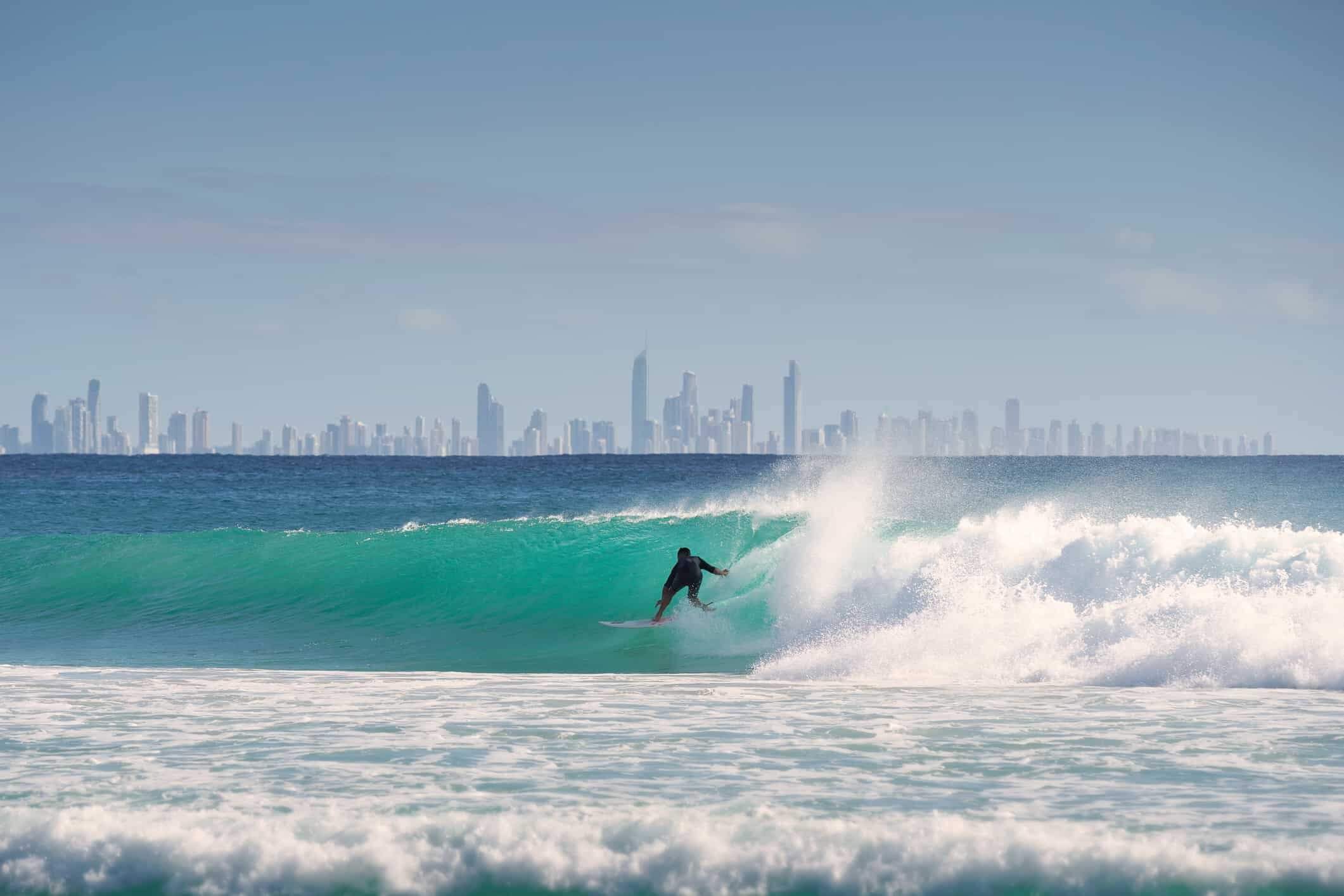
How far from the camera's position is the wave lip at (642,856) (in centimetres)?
589

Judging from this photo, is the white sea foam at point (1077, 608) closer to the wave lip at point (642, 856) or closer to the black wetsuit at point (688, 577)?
Answer: the black wetsuit at point (688, 577)

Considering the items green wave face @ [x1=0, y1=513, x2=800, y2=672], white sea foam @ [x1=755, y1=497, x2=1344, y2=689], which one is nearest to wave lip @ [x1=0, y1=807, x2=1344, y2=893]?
white sea foam @ [x1=755, y1=497, x2=1344, y2=689]

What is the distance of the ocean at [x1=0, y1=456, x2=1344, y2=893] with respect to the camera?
6.16 meters

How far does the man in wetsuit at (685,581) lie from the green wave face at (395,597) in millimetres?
313

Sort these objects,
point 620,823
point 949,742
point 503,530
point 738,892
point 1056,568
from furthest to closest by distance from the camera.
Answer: point 503,530, point 1056,568, point 949,742, point 620,823, point 738,892

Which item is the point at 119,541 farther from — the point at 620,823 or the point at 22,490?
the point at 22,490

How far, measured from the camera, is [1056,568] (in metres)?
15.3

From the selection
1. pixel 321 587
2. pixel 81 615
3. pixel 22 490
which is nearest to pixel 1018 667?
pixel 321 587

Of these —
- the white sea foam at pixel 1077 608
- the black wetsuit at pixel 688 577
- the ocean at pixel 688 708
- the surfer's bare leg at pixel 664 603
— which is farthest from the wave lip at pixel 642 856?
the black wetsuit at pixel 688 577

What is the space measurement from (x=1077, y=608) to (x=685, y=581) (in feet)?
18.4

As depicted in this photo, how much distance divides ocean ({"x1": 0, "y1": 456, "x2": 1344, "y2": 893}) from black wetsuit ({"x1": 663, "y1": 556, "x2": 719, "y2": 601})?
0.52 m

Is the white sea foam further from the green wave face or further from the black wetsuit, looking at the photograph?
the green wave face

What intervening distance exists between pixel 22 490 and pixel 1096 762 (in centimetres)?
5809

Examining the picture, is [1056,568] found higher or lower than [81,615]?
higher
